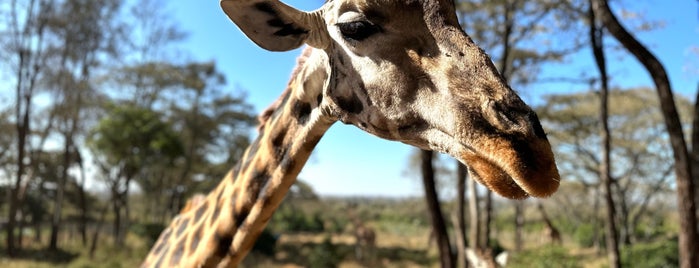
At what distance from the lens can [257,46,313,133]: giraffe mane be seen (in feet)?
6.95

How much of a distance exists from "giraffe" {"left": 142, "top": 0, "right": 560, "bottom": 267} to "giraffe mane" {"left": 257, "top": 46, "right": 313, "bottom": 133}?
0.02 m

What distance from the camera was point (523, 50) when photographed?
12.8 m

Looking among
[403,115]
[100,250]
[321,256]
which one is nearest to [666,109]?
[403,115]

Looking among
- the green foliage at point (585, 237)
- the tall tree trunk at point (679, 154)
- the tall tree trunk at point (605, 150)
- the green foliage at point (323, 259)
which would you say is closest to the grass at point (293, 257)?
the green foliage at point (323, 259)

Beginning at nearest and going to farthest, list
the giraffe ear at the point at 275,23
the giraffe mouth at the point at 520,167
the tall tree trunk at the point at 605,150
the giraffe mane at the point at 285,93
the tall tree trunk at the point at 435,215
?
the giraffe mouth at the point at 520,167 → the giraffe ear at the point at 275,23 → the giraffe mane at the point at 285,93 → the tall tree trunk at the point at 435,215 → the tall tree trunk at the point at 605,150

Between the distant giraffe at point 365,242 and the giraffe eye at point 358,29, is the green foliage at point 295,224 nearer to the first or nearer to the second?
the distant giraffe at point 365,242

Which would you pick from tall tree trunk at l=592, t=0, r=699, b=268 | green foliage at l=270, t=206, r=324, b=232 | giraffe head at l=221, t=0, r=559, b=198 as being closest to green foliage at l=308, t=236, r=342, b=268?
tall tree trunk at l=592, t=0, r=699, b=268

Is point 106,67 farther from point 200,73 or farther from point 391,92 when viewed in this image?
point 391,92

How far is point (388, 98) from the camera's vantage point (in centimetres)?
156

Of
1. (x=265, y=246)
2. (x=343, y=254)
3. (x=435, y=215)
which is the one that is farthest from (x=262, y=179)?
(x=343, y=254)

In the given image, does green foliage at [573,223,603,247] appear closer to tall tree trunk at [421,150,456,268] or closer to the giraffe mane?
tall tree trunk at [421,150,456,268]

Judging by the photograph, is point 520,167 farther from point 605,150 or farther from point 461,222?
point 605,150

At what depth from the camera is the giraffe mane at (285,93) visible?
2.12m

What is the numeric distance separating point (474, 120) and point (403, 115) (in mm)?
295
